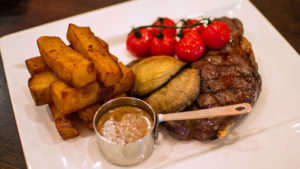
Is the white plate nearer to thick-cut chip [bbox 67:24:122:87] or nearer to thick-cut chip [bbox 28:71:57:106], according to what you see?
thick-cut chip [bbox 28:71:57:106]

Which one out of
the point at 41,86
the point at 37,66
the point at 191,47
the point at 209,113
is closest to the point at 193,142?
the point at 209,113

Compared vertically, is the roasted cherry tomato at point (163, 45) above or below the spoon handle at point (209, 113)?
above


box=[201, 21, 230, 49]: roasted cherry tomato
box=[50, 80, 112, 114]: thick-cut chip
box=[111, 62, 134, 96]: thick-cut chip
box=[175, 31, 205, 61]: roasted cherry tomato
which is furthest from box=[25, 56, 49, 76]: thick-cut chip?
box=[201, 21, 230, 49]: roasted cherry tomato

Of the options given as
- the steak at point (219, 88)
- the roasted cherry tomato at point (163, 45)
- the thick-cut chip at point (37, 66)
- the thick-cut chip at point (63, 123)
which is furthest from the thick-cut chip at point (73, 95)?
the roasted cherry tomato at point (163, 45)

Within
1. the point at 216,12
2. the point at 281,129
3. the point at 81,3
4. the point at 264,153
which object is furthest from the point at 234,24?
the point at 81,3

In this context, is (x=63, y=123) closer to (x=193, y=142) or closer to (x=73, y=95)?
(x=73, y=95)

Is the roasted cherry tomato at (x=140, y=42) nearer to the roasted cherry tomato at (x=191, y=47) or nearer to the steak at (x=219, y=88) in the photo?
the roasted cherry tomato at (x=191, y=47)
